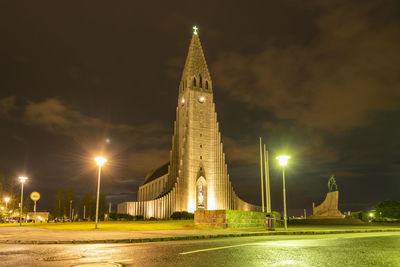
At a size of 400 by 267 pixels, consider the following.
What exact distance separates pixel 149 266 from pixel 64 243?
783cm

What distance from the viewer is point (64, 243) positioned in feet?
44.3

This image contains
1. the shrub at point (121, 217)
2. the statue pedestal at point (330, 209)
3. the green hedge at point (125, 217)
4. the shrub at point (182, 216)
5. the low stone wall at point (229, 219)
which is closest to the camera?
the low stone wall at point (229, 219)

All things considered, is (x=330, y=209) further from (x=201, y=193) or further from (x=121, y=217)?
(x=121, y=217)

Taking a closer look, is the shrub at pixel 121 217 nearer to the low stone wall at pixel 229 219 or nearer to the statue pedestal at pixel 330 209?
the statue pedestal at pixel 330 209

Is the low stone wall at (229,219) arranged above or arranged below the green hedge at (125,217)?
above

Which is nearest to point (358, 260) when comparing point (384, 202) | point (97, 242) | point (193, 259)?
point (193, 259)

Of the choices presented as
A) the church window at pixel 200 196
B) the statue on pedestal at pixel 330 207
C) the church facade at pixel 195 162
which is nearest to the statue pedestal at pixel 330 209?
the statue on pedestal at pixel 330 207

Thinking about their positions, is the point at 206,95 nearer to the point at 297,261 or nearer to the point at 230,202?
the point at 230,202

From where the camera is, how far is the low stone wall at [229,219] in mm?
24625

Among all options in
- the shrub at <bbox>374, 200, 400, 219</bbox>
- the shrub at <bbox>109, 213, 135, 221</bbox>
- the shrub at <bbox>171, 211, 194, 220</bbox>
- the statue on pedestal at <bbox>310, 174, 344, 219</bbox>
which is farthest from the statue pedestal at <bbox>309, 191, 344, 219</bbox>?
the shrub at <bbox>109, 213, 135, 221</bbox>

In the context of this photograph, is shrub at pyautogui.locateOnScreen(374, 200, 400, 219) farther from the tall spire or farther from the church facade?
the tall spire

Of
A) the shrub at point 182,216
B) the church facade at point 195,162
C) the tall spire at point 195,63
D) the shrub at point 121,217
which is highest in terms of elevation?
the tall spire at point 195,63

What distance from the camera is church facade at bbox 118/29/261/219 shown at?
2264 inches

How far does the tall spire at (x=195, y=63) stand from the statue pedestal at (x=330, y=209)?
107 feet
